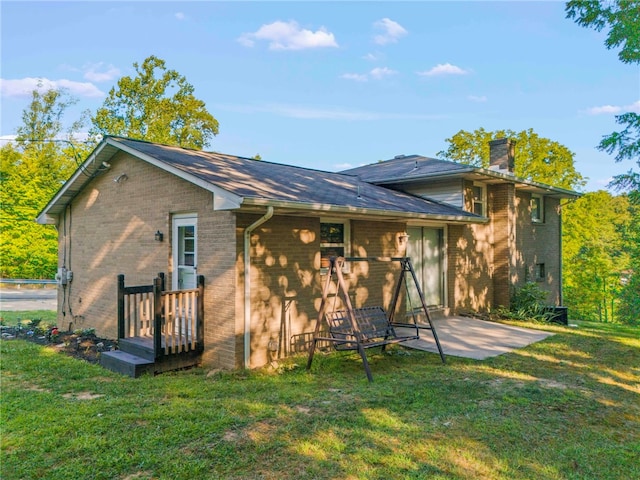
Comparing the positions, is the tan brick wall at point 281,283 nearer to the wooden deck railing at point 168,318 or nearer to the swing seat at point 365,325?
the swing seat at point 365,325

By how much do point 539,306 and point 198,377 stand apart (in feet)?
33.1

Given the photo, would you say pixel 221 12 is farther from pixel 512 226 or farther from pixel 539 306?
pixel 539 306

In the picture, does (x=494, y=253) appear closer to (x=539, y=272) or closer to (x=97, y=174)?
(x=539, y=272)

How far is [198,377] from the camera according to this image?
20.0ft

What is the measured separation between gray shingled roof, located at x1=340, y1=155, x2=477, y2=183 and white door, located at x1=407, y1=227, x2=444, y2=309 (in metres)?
1.65

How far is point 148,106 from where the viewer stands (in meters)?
24.6

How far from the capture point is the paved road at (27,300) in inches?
604

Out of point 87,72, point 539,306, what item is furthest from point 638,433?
point 87,72

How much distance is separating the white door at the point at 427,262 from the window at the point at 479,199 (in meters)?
1.60

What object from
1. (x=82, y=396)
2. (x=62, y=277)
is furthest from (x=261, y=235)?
(x=62, y=277)

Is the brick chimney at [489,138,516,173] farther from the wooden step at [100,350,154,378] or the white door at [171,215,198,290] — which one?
the wooden step at [100,350,154,378]

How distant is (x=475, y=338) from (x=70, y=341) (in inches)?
333

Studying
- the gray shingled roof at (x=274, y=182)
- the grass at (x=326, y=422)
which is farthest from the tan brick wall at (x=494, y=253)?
the grass at (x=326, y=422)

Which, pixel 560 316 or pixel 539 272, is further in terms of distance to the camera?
pixel 539 272
